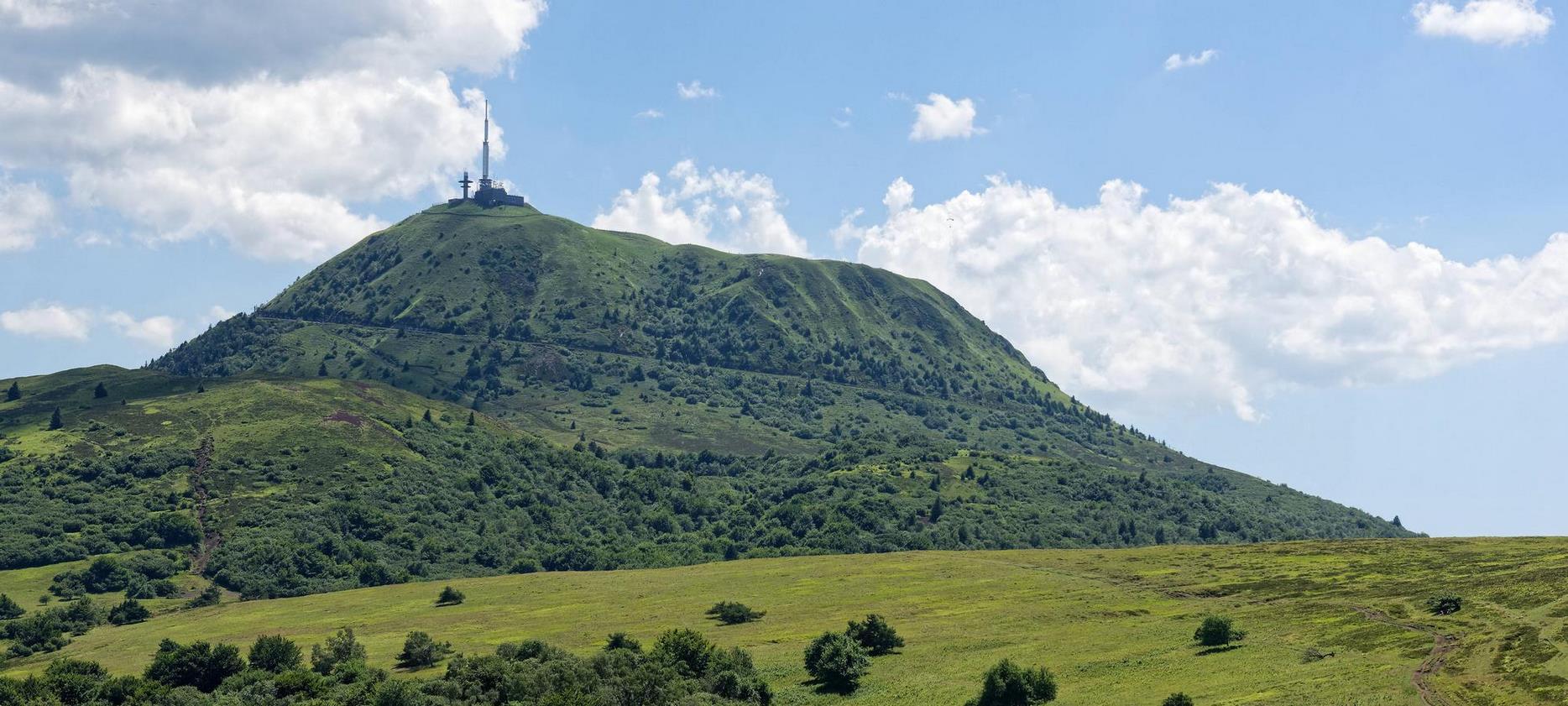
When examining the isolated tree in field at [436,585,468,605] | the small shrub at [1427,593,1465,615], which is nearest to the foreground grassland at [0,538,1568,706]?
the small shrub at [1427,593,1465,615]

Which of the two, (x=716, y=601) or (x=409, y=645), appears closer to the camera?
(x=409, y=645)

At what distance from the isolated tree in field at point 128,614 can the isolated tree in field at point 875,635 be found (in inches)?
4064

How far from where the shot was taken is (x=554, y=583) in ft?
593

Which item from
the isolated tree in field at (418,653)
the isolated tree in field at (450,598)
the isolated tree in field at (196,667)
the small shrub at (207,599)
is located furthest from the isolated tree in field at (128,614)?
the isolated tree in field at (418,653)

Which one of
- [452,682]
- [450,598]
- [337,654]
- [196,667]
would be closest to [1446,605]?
[452,682]

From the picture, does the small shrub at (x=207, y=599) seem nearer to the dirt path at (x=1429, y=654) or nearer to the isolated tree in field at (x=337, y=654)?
the isolated tree in field at (x=337, y=654)

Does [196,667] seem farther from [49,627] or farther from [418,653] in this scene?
[49,627]

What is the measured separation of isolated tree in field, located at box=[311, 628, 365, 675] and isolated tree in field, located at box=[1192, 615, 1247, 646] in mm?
74460

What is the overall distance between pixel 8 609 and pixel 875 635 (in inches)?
4772

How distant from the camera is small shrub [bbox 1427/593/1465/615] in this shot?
4008 inches

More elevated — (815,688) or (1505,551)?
(1505,551)

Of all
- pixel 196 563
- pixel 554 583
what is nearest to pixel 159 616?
pixel 196 563

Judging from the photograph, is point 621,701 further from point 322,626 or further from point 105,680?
point 322,626

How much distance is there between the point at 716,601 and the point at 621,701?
60606 mm
